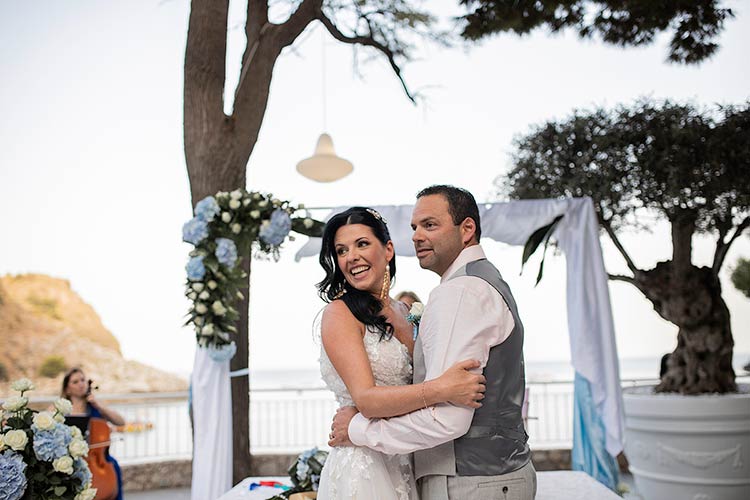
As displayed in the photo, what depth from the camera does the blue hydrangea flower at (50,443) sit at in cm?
237

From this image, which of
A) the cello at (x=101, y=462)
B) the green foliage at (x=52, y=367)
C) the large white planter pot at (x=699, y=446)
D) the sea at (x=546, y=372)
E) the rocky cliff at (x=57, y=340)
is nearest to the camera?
the cello at (x=101, y=462)

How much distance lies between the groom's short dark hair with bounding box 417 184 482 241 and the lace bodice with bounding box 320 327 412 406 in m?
0.44

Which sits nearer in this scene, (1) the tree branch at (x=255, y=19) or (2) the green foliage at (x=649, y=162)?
(2) the green foliage at (x=649, y=162)

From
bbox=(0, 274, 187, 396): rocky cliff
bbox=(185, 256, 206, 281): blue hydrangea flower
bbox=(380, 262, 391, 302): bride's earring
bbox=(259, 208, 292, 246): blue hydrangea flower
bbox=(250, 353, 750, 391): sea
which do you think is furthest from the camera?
bbox=(250, 353, 750, 391): sea

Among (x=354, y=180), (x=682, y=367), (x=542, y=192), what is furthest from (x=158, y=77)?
(x=682, y=367)

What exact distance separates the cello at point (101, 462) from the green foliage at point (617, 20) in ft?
14.6

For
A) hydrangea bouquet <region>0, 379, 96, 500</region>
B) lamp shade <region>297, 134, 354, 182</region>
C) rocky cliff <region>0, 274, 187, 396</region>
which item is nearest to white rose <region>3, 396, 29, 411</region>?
hydrangea bouquet <region>0, 379, 96, 500</region>

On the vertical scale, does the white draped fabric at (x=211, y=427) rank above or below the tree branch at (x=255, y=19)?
below

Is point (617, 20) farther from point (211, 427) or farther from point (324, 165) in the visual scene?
point (211, 427)

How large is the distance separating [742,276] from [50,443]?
27.1ft

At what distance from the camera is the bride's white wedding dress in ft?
7.02

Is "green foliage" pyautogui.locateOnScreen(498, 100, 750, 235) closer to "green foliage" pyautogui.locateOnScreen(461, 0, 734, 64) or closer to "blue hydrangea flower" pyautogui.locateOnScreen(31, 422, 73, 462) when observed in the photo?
"green foliage" pyautogui.locateOnScreen(461, 0, 734, 64)

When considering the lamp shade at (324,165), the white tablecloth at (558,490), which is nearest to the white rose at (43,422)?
the white tablecloth at (558,490)

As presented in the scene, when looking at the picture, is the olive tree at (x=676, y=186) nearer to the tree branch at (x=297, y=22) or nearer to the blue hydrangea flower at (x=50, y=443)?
the tree branch at (x=297, y=22)
